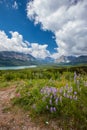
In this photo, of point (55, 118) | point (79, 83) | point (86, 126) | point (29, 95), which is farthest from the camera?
point (29, 95)

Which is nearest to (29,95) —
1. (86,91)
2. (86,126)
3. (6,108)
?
(6,108)

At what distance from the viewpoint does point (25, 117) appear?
623cm

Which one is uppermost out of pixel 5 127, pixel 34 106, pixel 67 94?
pixel 67 94

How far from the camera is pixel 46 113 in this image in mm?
6191

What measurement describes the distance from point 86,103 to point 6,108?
10.7ft

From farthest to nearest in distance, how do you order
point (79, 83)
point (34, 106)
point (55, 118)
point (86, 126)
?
point (79, 83) < point (34, 106) < point (55, 118) < point (86, 126)

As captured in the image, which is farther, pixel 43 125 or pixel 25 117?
pixel 25 117

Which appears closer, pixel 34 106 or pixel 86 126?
pixel 86 126

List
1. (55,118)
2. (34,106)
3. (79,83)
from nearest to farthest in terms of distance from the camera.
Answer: (55,118), (34,106), (79,83)

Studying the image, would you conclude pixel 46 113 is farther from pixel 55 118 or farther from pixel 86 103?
pixel 86 103

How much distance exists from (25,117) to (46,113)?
78 cm

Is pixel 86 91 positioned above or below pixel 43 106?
above

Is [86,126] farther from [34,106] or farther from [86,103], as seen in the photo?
[34,106]

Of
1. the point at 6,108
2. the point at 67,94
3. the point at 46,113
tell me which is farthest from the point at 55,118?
the point at 6,108
